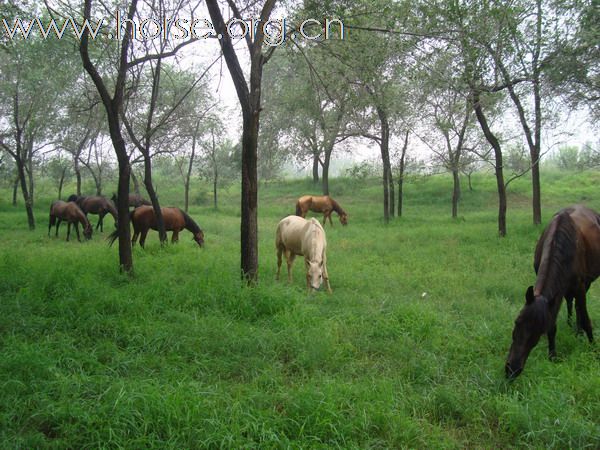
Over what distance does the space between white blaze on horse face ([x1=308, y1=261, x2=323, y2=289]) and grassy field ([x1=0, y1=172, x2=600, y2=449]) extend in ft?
0.71

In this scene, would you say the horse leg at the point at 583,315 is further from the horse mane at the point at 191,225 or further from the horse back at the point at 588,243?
the horse mane at the point at 191,225

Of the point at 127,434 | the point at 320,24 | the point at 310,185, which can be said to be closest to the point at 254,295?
the point at 127,434

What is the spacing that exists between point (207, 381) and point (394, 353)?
2254 millimetres

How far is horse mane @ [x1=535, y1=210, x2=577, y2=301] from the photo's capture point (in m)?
4.82

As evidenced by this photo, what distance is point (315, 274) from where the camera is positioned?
25.4ft

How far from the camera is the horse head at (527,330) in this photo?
4388mm

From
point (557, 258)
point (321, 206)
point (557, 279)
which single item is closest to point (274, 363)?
point (557, 279)

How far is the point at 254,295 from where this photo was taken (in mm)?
6520

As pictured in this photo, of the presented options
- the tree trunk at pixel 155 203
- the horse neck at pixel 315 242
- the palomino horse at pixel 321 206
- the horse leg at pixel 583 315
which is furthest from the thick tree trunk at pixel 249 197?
the palomino horse at pixel 321 206

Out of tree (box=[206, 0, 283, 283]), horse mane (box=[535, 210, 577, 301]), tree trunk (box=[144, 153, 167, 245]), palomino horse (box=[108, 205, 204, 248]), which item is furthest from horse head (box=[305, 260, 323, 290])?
palomino horse (box=[108, 205, 204, 248])

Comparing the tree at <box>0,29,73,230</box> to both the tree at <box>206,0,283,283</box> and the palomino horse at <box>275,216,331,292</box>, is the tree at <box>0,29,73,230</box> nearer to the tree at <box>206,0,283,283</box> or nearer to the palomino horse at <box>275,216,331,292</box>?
the tree at <box>206,0,283,283</box>

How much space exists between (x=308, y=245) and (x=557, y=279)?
15.2ft

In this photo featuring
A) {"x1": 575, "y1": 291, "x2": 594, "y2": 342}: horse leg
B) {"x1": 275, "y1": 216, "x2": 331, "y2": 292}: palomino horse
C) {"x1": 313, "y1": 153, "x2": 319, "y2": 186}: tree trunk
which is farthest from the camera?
{"x1": 313, "y1": 153, "x2": 319, "y2": 186}: tree trunk

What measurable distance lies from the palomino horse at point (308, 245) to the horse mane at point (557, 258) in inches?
149
